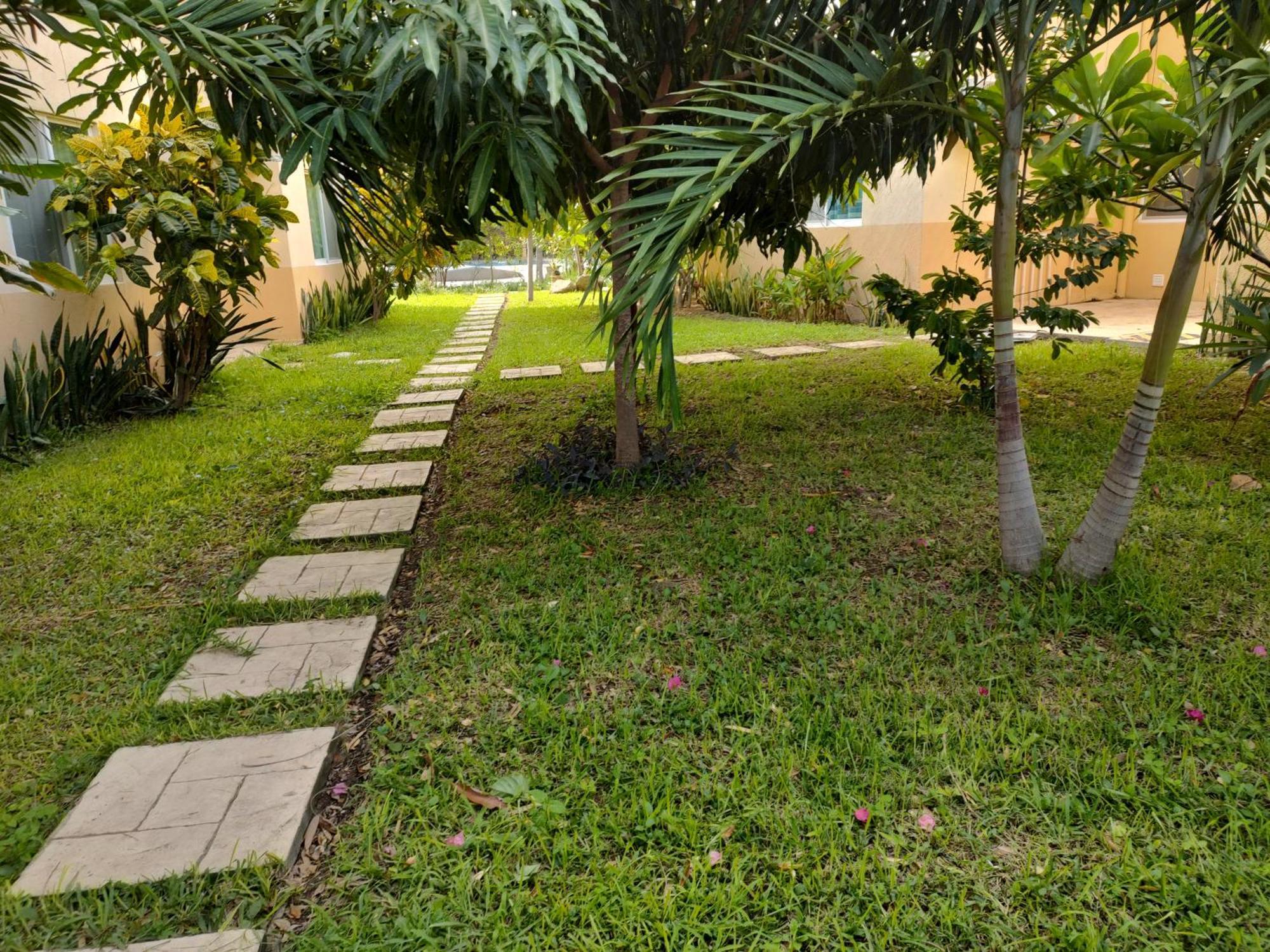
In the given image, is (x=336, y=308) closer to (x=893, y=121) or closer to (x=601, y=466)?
(x=601, y=466)

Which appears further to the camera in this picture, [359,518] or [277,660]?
[359,518]

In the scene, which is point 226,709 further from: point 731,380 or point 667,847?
point 731,380

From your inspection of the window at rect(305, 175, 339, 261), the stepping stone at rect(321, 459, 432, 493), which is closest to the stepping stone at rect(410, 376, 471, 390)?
the stepping stone at rect(321, 459, 432, 493)

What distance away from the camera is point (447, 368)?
769 cm

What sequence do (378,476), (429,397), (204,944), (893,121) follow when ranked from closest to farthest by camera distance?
(204,944), (893,121), (378,476), (429,397)

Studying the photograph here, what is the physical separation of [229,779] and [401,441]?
3.24m

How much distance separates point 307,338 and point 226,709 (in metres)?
8.20

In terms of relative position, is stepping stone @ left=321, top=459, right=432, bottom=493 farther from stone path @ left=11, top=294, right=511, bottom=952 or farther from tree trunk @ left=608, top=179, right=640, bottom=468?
tree trunk @ left=608, top=179, right=640, bottom=468

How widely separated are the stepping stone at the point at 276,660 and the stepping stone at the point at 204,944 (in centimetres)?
86

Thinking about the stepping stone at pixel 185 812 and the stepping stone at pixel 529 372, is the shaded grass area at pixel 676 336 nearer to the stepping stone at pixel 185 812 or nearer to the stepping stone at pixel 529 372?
the stepping stone at pixel 529 372

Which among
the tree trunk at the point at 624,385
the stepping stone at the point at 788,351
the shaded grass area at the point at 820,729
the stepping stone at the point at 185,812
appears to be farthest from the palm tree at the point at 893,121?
the stepping stone at the point at 788,351

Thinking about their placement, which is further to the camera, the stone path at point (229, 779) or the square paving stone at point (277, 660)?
the square paving stone at point (277, 660)

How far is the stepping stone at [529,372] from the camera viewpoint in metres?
6.97

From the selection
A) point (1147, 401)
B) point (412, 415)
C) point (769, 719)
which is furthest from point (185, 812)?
point (412, 415)
